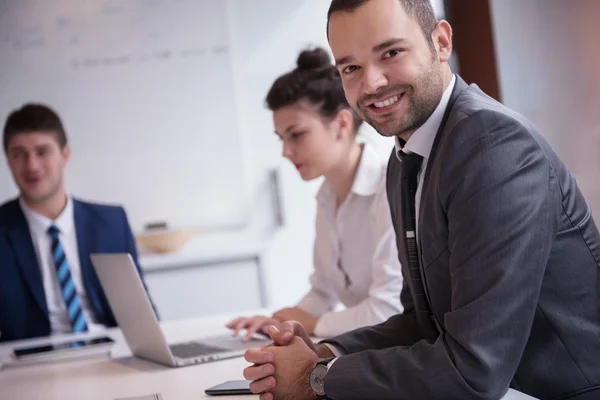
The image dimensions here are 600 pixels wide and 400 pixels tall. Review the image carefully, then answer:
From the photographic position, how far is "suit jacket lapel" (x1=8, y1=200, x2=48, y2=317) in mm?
3215

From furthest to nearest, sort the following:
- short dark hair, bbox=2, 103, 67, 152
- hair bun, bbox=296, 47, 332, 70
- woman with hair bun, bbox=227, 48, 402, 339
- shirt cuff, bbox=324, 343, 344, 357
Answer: short dark hair, bbox=2, 103, 67, 152 → hair bun, bbox=296, 47, 332, 70 → woman with hair bun, bbox=227, 48, 402, 339 → shirt cuff, bbox=324, 343, 344, 357

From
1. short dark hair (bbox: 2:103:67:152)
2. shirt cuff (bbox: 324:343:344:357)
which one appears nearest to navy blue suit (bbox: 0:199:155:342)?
short dark hair (bbox: 2:103:67:152)

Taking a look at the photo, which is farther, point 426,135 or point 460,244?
point 426,135

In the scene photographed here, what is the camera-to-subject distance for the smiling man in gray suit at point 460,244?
131 cm

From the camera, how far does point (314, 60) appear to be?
2.79 metres

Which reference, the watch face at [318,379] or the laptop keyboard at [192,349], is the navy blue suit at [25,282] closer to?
the laptop keyboard at [192,349]

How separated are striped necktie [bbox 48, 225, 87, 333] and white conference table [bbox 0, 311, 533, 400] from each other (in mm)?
567

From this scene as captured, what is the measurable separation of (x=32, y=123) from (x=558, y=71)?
2265mm

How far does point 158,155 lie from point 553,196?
370 cm

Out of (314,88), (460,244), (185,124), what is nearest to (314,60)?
(314,88)

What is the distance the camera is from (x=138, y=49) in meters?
4.82

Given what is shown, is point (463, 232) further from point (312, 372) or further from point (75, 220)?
point (75, 220)

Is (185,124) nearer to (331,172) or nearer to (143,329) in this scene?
(331,172)

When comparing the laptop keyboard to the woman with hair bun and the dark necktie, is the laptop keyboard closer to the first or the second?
the woman with hair bun
